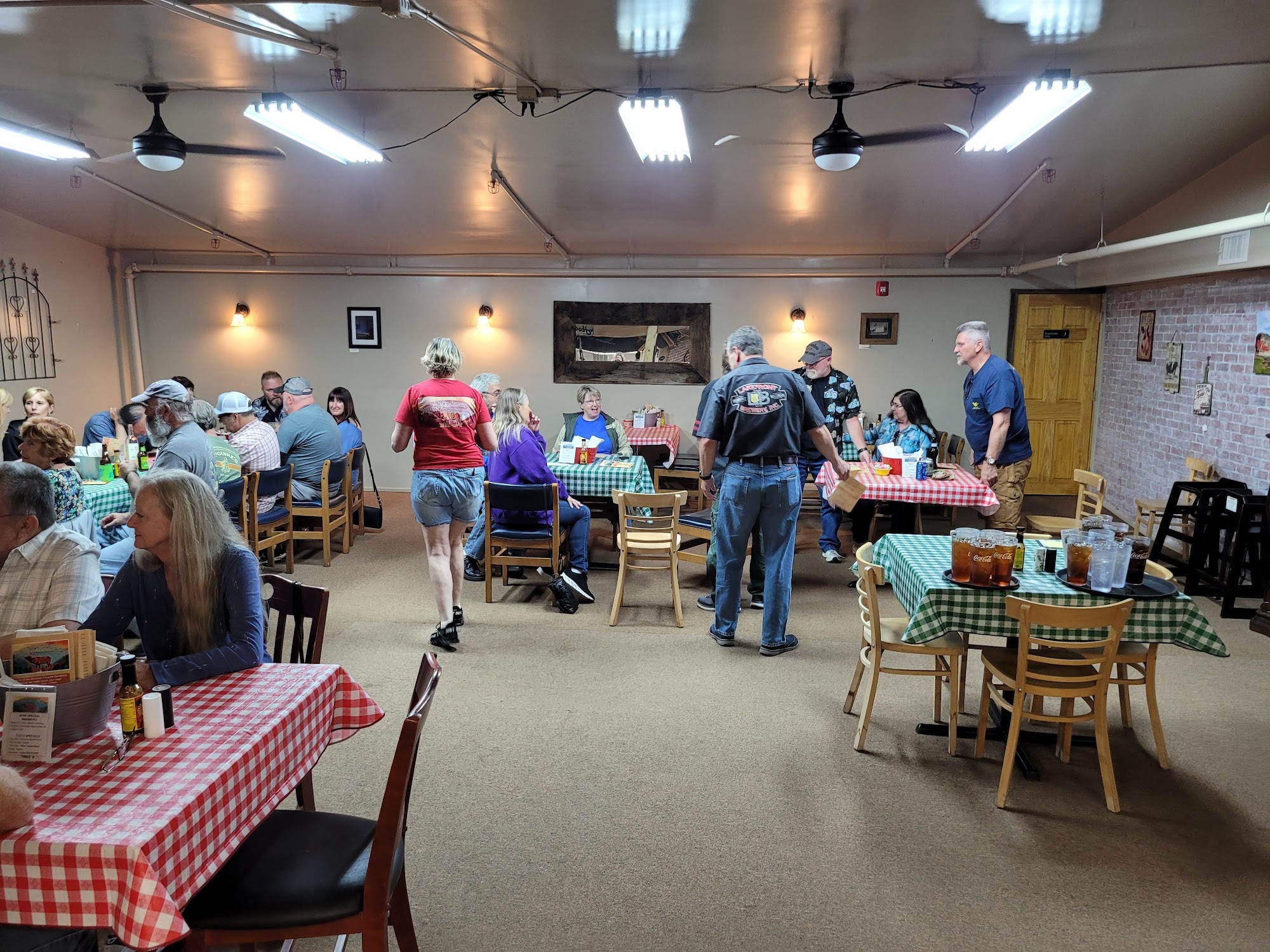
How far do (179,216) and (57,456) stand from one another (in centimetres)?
462

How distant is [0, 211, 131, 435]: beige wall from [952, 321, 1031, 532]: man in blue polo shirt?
8.10 m

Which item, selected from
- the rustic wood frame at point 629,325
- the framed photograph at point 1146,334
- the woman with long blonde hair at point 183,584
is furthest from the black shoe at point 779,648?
the framed photograph at point 1146,334

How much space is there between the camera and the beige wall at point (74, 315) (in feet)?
26.0

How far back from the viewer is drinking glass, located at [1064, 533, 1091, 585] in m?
3.26

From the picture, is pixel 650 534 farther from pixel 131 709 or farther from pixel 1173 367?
pixel 1173 367

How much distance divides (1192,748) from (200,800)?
3.76 metres

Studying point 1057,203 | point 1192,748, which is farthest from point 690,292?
point 1192,748

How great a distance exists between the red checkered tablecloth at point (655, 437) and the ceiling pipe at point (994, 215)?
3.23m

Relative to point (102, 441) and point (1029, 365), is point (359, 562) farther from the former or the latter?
point (1029, 365)

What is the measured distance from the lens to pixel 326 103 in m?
5.18

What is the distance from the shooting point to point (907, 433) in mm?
6352

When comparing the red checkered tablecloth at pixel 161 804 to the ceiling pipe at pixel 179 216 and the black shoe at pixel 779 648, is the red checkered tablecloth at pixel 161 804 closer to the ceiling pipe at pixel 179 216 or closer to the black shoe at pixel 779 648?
the black shoe at pixel 779 648

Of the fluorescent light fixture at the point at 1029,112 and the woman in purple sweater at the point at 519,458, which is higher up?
the fluorescent light fixture at the point at 1029,112

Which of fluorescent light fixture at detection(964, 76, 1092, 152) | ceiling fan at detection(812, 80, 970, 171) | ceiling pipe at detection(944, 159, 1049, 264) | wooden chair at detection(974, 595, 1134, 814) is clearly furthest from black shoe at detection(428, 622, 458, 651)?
ceiling pipe at detection(944, 159, 1049, 264)
